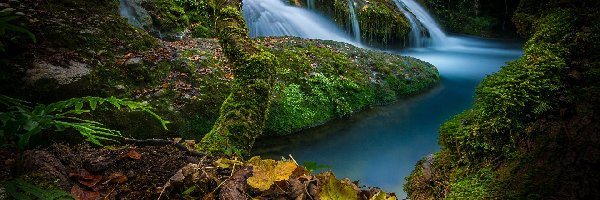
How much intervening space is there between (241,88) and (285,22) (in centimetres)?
1018

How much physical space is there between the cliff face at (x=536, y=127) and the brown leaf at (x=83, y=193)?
1672 millimetres

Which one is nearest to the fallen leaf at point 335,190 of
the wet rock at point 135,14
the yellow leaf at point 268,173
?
the yellow leaf at point 268,173

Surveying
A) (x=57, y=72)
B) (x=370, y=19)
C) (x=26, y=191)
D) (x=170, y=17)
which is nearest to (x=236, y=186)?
(x=26, y=191)

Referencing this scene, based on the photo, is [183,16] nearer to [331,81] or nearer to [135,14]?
[135,14]

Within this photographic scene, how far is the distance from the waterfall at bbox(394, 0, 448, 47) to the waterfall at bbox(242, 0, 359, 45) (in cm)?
313

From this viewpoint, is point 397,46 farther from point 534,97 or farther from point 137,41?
point 534,97

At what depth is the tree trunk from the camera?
12.7 ft

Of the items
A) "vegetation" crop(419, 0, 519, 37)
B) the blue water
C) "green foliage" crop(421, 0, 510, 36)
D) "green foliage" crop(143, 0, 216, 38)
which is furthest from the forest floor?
"green foliage" crop(421, 0, 510, 36)

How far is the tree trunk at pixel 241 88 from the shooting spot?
3859 millimetres

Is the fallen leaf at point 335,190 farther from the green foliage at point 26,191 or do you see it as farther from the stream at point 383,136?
the stream at point 383,136

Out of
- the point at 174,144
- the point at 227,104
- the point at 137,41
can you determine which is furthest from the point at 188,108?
the point at 174,144

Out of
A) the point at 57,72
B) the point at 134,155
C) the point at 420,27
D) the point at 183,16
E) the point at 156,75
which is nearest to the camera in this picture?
the point at 134,155

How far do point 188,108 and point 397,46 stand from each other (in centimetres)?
1107

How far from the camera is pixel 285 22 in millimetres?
14031
